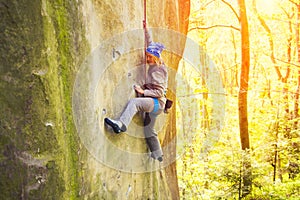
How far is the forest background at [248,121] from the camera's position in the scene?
29.9 feet

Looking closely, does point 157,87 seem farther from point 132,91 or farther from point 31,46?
point 31,46

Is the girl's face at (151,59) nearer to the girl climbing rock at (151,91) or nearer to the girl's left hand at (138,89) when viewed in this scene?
the girl climbing rock at (151,91)

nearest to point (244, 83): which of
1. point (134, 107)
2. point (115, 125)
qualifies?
point (134, 107)

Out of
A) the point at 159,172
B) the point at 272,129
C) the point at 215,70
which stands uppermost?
the point at 215,70

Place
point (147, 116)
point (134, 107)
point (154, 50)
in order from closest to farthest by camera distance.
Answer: point (134, 107)
point (154, 50)
point (147, 116)

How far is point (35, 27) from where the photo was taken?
299 cm

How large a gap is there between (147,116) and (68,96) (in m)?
2.18

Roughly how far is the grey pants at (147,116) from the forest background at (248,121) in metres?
4.02

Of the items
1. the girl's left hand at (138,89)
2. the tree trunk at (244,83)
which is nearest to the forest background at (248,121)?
the tree trunk at (244,83)

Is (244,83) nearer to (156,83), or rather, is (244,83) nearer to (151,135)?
(151,135)

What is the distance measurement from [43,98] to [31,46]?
0.51 meters

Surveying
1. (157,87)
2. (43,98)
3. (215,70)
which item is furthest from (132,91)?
(215,70)

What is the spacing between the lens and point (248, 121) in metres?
15.7

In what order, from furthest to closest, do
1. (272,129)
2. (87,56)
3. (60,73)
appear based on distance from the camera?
(272,129) < (87,56) < (60,73)
